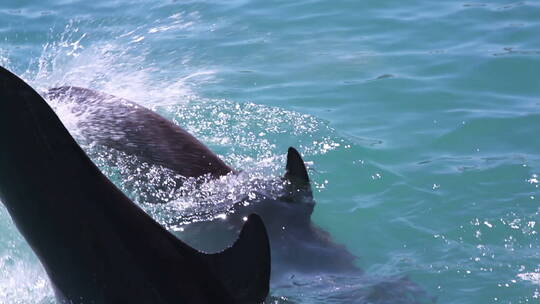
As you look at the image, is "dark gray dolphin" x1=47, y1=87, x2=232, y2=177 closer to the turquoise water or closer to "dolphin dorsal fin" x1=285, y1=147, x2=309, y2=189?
the turquoise water

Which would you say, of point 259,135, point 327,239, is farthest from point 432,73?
point 327,239

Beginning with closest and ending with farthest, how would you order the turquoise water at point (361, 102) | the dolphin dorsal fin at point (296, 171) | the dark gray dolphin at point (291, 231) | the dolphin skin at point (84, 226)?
the dolphin skin at point (84, 226) < the dark gray dolphin at point (291, 231) < the dolphin dorsal fin at point (296, 171) < the turquoise water at point (361, 102)

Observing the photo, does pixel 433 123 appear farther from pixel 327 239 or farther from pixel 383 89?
pixel 327 239

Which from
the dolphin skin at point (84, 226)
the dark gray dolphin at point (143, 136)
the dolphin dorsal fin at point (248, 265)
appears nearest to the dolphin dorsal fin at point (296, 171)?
the dark gray dolphin at point (143, 136)

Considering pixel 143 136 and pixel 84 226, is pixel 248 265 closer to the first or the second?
pixel 84 226

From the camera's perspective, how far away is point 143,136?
4488 mm

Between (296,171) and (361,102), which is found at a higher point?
(296,171)

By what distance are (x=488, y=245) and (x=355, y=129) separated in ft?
7.57

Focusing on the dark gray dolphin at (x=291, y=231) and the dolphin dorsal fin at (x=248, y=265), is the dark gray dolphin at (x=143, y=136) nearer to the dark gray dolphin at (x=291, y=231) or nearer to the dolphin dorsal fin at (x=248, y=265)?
the dark gray dolphin at (x=291, y=231)

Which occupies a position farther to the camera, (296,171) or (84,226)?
→ (296,171)

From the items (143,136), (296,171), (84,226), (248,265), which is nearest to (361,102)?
(296,171)

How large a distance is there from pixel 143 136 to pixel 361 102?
3672 mm

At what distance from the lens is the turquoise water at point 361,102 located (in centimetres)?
500

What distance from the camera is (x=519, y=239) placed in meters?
5.10
